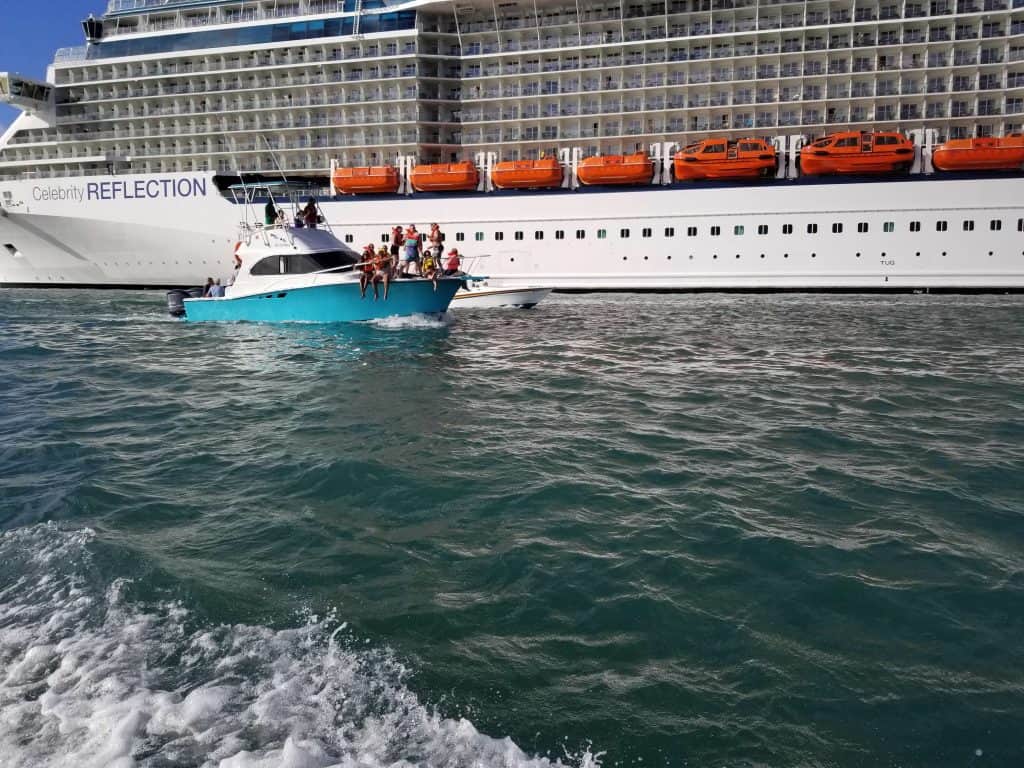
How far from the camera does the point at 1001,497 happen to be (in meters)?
6.16

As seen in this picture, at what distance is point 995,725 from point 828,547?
1.82 meters

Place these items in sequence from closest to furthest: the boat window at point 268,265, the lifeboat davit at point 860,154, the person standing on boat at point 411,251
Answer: the person standing on boat at point 411,251 < the boat window at point 268,265 < the lifeboat davit at point 860,154

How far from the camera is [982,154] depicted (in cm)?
2202

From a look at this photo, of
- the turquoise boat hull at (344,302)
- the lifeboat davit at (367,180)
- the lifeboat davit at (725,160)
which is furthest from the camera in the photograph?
the lifeboat davit at (367,180)

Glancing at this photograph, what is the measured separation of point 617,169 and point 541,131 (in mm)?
4373

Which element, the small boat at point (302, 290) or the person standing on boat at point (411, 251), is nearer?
the small boat at point (302, 290)

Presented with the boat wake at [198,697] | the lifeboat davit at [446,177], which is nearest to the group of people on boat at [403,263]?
the lifeboat davit at [446,177]

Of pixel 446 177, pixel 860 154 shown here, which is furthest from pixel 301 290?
pixel 860 154

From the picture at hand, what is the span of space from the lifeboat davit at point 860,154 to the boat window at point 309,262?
14.4 metres

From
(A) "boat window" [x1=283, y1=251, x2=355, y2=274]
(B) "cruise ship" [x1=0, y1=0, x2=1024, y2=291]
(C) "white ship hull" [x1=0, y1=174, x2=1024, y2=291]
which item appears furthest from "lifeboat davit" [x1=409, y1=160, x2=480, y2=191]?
(A) "boat window" [x1=283, y1=251, x2=355, y2=274]

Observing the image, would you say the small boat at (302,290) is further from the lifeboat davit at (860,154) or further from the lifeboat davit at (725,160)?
the lifeboat davit at (860,154)

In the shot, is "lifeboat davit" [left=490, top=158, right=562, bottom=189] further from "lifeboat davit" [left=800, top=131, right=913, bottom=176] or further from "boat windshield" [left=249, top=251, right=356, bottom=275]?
"boat windshield" [left=249, top=251, right=356, bottom=275]

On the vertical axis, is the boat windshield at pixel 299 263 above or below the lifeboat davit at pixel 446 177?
below

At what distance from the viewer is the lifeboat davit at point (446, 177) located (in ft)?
83.5
